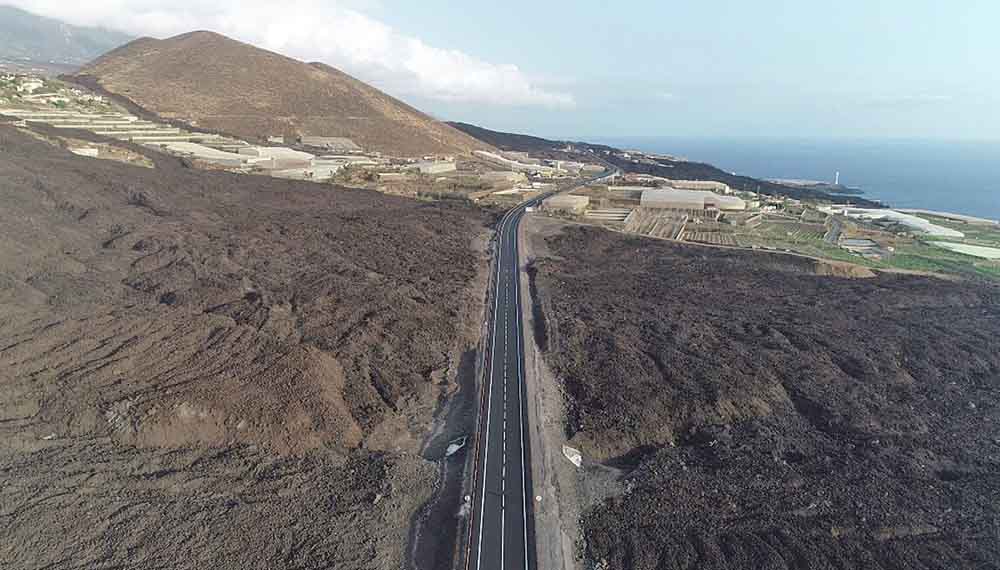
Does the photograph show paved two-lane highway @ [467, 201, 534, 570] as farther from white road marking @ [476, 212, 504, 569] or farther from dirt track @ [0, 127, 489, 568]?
dirt track @ [0, 127, 489, 568]

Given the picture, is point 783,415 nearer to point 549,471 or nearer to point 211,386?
point 549,471

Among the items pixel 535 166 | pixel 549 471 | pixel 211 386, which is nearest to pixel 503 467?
pixel 549 471

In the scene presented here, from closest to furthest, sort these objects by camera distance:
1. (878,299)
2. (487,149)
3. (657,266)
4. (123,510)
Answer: (123,510) < (878,299) < (657,266) < (487,149)

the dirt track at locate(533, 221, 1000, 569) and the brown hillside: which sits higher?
the brown hillside

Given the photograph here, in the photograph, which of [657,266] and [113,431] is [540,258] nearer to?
[657,266]

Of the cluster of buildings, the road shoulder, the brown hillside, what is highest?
the brown hillside

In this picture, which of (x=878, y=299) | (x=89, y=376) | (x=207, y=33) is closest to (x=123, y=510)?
(x=89, y=376)

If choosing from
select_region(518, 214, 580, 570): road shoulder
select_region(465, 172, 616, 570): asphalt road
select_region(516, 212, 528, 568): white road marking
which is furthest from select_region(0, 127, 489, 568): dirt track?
select_region(518, 214, 580, 570): road shoulder

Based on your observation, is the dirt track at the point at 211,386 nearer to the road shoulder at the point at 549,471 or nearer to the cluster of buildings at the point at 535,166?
the road shoulder at the point at 549,471
